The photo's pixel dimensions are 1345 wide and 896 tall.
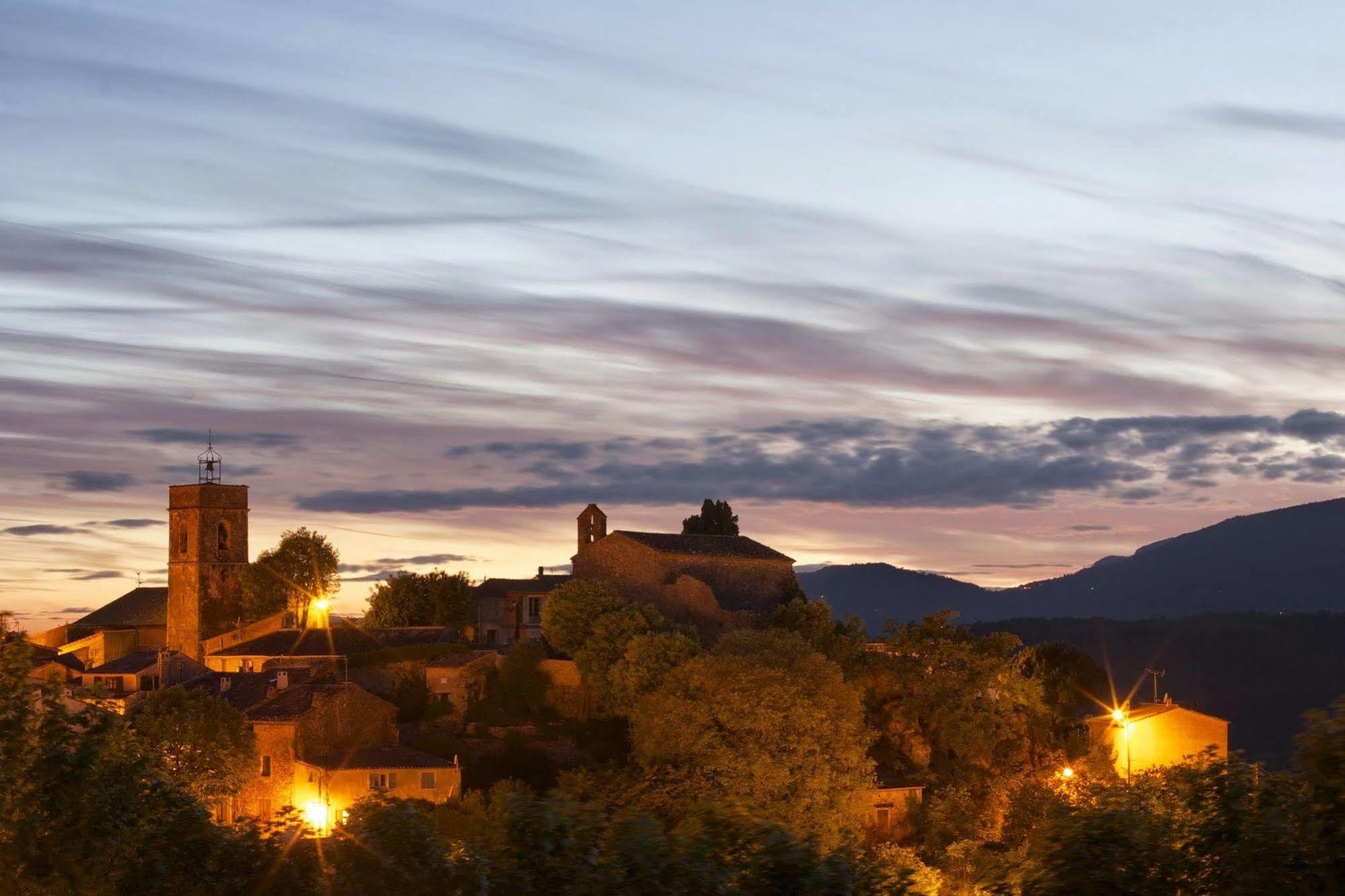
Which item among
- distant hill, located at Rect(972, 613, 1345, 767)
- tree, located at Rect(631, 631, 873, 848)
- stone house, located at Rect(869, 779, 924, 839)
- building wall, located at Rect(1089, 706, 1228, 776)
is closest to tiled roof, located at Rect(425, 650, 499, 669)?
tree, located at Rect(631, 631, 873, 848)

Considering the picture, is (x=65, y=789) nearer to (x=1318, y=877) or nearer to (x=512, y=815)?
(x=512, y=815)

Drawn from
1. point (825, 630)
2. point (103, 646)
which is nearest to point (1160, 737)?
point (825, 630)

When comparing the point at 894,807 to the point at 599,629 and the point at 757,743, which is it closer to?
the point at 757,743

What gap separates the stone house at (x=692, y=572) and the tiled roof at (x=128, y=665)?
71.0 feet

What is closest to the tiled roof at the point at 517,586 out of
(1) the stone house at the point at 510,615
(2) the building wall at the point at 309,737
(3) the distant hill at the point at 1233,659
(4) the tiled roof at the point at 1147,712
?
(1) the stone house at the point at 510,615

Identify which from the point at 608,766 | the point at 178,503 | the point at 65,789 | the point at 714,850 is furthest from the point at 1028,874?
the point at 178,503

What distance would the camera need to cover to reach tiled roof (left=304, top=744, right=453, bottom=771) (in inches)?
2356

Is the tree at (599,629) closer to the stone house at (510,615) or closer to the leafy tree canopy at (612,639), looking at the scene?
the leafy tree canopy at (612,639)

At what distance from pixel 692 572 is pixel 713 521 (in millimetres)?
16085

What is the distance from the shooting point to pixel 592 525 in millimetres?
84688

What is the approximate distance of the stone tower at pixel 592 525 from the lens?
277ft

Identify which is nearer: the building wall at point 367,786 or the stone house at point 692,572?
the building wall at point 367,786

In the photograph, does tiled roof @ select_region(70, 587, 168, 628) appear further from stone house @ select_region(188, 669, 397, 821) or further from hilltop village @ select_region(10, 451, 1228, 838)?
stone house @ select_region(188, 669, 397, 821)

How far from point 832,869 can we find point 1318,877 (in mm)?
5993
